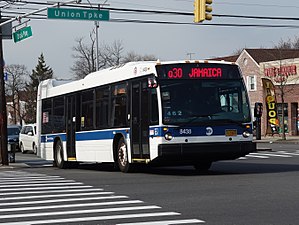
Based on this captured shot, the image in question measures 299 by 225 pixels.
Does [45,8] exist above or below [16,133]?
above

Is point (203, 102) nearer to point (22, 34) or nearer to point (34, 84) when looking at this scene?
point (22, 34)

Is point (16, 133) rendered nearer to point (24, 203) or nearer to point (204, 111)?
point (204, 111)

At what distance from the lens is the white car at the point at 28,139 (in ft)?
130

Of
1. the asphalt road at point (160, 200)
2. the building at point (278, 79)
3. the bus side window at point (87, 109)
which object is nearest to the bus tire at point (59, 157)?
the bus side window at point (87, 109)

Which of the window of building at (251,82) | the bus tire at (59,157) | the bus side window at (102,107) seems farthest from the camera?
the window of building at (251,82)

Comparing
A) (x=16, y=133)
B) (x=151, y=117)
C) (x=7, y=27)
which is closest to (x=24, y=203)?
(x=151, y=117)

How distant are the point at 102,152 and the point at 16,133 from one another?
26.2 m

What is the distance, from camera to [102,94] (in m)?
20.6

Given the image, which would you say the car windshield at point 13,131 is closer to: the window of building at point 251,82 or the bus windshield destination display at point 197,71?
the window of building at point 251,82

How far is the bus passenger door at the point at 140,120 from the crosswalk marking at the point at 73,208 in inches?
108

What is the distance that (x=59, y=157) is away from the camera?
24672 millimetres

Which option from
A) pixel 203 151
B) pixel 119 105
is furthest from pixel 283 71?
pixel 203 151

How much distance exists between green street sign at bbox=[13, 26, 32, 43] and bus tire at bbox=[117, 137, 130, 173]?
7748 millimetres

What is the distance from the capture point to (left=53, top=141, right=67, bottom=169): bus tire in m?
24.4
